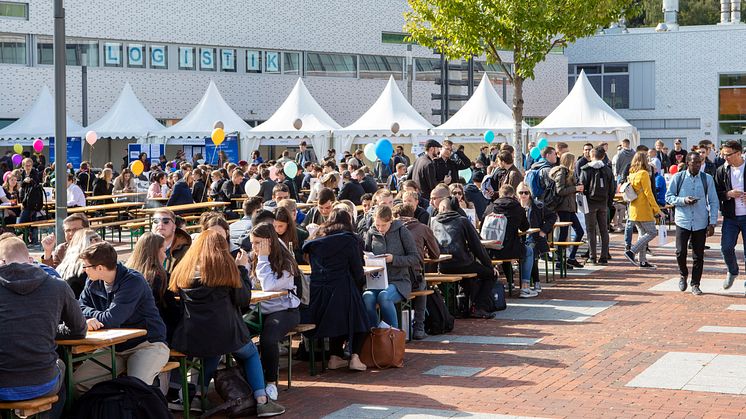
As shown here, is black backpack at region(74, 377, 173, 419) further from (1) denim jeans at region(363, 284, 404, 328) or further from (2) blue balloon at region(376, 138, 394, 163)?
(2) blue balloon at region(376, 138, 394, 163)

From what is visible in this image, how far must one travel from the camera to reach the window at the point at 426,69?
5681cm

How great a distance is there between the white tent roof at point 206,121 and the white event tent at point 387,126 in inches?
130

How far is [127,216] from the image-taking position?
26500mm

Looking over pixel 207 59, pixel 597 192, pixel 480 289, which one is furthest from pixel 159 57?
pixel 480 289

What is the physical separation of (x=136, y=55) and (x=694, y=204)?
36084 millimetres

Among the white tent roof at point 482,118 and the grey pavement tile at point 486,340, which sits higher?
the white tent roof at point 482,118

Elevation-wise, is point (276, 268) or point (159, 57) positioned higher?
point (159, 57)

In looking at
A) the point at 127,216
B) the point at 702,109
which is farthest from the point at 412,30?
the point at 702,109

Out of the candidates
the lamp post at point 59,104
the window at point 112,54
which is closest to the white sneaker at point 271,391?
the lamp post at point 59,104

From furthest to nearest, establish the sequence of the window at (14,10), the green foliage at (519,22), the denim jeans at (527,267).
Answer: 1. the window at (14,10)
2. the green foliage at (519,22)
3. the denim jeans at (527,267)

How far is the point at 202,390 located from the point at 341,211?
2326mm

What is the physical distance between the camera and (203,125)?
37312 mm

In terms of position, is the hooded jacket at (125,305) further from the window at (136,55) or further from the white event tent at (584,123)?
the window at (136,55)

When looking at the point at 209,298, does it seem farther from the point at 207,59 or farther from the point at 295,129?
the point at 207,59
